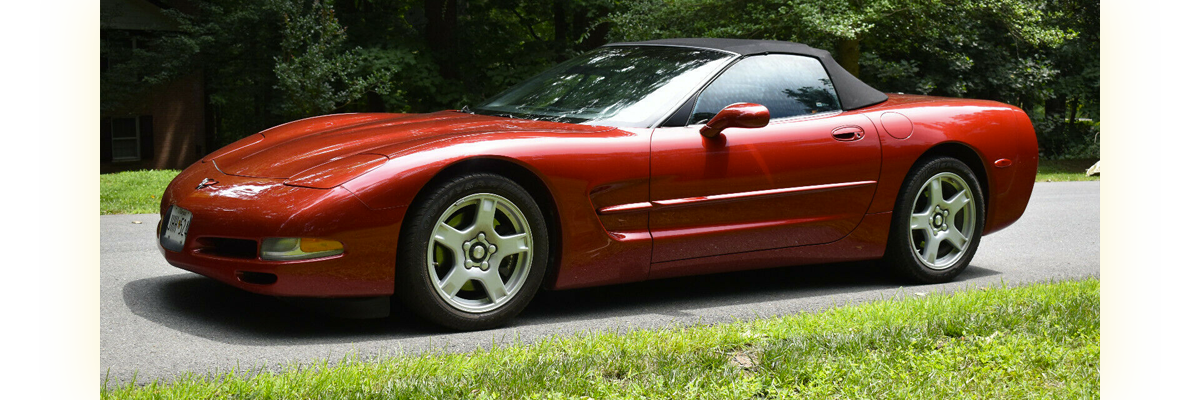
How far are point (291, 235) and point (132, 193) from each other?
7.17 meters

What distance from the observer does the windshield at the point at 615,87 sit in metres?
4.95

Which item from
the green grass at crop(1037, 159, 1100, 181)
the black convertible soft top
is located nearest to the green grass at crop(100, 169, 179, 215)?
the black convertible soft top

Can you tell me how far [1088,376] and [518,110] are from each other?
9.76 ft

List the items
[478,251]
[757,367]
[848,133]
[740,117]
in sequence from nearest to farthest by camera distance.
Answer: [757,367]
[478,251]
[740,117]
[848,133]

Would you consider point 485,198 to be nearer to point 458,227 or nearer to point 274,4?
point 458,227

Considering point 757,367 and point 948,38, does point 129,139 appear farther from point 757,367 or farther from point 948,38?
point 757,367

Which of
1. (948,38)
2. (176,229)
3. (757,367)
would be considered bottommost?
(757,367)

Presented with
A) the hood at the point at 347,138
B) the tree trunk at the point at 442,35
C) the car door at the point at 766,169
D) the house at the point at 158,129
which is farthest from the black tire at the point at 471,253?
the house at the point at 158,129

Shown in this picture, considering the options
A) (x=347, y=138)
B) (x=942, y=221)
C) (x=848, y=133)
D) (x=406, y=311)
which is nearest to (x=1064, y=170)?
(x=942, y=221)

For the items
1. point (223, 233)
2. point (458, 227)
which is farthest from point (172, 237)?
point (458, 227)

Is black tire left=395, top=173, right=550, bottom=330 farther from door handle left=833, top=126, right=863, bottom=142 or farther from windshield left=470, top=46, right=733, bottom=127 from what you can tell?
door handle left=833, top=126, right=863, bottom=142

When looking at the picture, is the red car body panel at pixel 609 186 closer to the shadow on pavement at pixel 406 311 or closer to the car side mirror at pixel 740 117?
the car side mirror at pixel 740 117

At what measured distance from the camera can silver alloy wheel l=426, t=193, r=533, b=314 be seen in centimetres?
421

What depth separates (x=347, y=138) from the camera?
4.62 metres
